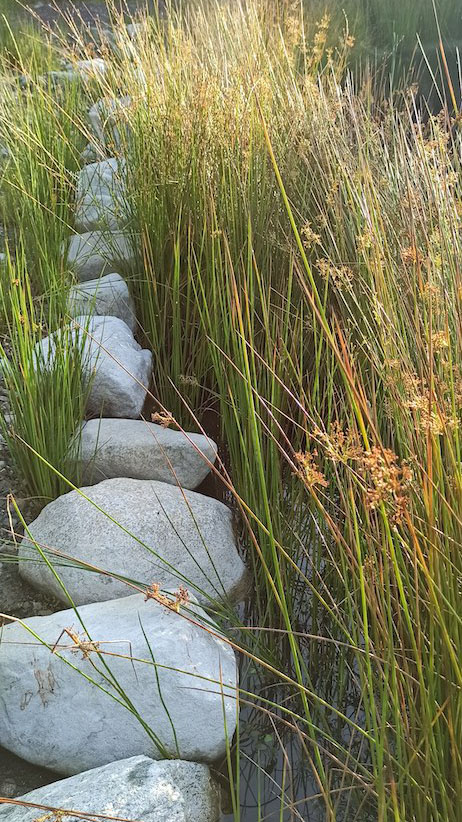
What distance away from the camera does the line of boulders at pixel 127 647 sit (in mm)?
1146

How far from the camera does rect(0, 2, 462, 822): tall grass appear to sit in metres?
0.92

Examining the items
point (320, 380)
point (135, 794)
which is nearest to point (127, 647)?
point (135, 794)

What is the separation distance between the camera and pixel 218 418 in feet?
7.30

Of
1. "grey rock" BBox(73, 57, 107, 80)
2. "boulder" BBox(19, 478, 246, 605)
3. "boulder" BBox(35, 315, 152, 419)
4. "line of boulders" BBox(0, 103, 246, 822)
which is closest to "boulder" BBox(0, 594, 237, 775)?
"line of boulders" BBox(0, 103, 246, 822)

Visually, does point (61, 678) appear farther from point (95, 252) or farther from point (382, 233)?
point (95, 252)

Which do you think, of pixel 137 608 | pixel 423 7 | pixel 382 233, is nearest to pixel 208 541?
pixel 137 608

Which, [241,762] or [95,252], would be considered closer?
[241,762]

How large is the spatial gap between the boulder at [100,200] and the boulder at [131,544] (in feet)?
4.18

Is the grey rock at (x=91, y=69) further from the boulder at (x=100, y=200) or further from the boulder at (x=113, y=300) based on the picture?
the boulder at (x=113, y=300)

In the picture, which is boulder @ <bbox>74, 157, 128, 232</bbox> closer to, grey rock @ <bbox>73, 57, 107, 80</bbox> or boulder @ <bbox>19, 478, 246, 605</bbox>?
grey rock @ <bbox>73, 57, 107, 80</bbox>

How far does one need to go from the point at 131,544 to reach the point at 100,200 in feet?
5.75

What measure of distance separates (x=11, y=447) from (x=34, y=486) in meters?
0.11

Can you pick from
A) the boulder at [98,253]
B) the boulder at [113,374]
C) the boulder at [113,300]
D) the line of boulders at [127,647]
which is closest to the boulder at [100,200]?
the boulder at [98,253]

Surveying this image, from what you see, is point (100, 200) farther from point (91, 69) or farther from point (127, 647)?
point (127, 647)
